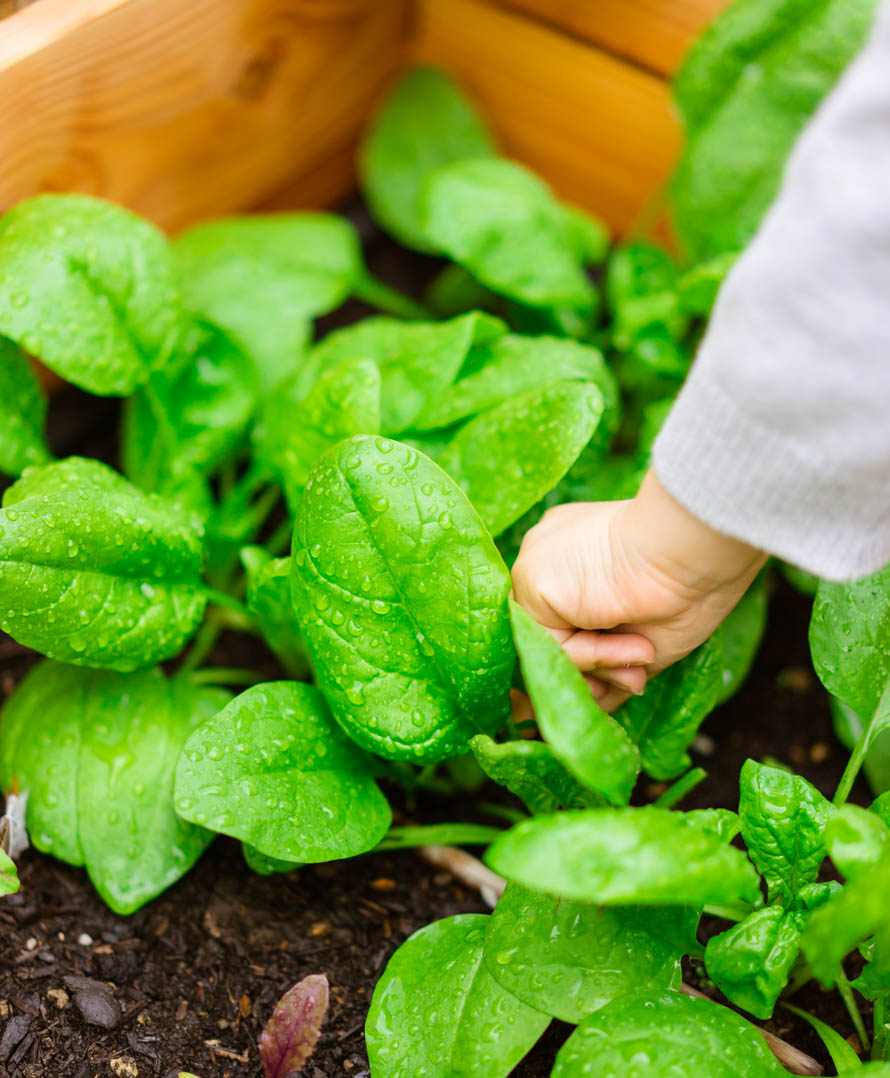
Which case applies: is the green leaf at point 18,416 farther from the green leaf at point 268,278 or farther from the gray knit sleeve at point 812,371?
the gray knit sleeve at point 812,371

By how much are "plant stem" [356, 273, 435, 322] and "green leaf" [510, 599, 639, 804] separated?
822 mm

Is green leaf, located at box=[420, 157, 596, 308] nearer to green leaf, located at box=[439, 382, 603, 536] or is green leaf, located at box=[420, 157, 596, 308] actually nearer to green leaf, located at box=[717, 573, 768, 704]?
green leaf, located at box=[439, 382, 603, 536]

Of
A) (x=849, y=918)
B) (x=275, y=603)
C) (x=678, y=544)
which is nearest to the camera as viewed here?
(x=849, y=918)

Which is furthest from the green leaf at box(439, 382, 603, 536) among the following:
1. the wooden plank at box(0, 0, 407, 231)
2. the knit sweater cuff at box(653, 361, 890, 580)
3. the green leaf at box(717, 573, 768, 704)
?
the wooden plank at box(0, 0, 407, 231)

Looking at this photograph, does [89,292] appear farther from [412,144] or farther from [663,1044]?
[663,1044]

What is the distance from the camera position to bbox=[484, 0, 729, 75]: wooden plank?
1431mm

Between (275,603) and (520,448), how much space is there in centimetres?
28

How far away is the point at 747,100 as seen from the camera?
4.21ft

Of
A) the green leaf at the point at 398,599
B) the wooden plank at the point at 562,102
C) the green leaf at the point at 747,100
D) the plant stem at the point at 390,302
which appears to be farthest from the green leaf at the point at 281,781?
the wooden plank at the point at 562,102

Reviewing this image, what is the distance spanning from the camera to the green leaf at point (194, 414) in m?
1.18

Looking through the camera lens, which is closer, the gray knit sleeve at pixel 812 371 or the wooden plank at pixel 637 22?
the gray knit sleeve at pixel 812 371

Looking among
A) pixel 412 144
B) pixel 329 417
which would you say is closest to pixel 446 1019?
pixel 329 417

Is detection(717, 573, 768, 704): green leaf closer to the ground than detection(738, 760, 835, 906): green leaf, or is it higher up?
closer to the ground

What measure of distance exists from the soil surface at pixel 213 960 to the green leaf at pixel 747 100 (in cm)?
71
